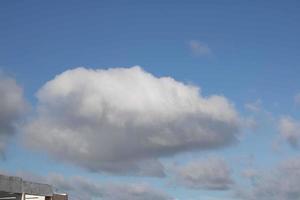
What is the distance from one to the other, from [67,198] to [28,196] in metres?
24.0

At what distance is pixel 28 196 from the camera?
55.2 meters

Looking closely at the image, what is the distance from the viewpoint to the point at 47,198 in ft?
190

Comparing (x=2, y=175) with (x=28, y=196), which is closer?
(x=2, y=175)

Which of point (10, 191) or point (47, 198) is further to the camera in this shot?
point (47, 198)

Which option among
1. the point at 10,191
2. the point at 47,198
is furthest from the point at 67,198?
the point at 10,191

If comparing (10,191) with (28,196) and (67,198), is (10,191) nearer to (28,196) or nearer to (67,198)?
(28,196)

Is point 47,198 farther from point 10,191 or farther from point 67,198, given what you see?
point 67,198

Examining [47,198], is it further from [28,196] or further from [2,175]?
[2,175]

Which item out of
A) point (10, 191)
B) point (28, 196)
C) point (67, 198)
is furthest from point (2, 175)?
point (67, 198)

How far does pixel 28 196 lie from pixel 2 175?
894cm

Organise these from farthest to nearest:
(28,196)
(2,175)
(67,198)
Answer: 1. (67,198)
2. (28,196)
3. (2,175)

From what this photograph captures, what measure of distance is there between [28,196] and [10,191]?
6664 millimetres

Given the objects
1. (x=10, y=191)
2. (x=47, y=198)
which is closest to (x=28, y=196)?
(x=47, y=198)

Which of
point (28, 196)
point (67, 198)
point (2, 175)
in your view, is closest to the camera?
point (2, 175)
